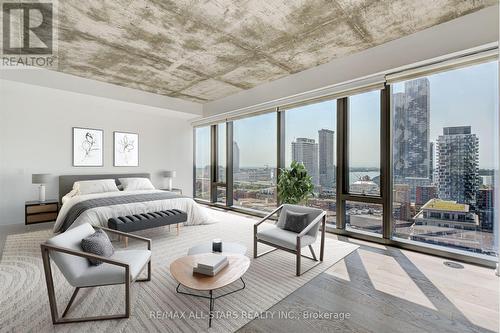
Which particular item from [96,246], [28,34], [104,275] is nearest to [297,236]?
[104,275]

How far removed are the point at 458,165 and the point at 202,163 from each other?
6529 mm

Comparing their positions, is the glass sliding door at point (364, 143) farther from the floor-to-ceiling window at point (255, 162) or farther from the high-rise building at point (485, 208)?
the floor-to-ceiling window at point (255, 162)

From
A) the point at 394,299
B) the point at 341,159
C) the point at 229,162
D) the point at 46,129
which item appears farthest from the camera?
the point at 229,162

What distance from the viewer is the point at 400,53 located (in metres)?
3.52

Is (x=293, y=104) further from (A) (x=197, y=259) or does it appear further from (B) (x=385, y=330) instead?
(B) (x=385, y=330)

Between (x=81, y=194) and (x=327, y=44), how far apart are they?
18.3 feet

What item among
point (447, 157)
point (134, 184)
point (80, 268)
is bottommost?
point (80, 268)

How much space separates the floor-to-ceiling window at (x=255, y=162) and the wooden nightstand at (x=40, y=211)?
13.6 feet

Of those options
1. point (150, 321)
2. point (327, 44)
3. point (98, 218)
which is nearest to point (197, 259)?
point (150, 321)

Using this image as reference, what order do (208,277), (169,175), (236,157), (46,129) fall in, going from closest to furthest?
(208,277) < (46,129) < (236,157) < (169,175)

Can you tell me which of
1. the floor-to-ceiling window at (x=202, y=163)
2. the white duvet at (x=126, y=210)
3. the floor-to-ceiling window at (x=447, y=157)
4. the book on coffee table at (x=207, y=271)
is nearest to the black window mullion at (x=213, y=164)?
the floor-to-ceiling window at (x=202, y=163)

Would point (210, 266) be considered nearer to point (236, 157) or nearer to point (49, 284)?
point (49, 284)

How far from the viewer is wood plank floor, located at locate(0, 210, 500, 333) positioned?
205cm

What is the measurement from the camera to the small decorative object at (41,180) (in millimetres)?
4888
